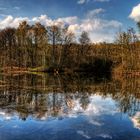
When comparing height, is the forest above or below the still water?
above

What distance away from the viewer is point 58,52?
7144cm

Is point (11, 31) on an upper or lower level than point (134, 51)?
upper

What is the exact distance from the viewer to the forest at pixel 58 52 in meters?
64.0

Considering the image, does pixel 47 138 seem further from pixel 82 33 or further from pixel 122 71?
pixel 82 33

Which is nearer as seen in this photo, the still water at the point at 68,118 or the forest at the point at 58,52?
the still water at the point at 68,118

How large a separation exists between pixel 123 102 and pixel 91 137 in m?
9.58

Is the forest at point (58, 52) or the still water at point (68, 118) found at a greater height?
the forest at point (58, 52)

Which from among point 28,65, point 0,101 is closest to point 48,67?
point 28,65

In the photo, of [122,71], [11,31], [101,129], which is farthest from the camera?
[11,31]

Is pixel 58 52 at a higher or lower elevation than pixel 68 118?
higher

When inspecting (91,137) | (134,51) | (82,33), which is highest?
(82,33)

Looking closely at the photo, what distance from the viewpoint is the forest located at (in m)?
64.0

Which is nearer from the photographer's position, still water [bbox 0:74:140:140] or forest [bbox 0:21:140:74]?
still water [bbox 0:74:140:140]

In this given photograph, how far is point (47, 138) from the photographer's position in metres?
11.9
